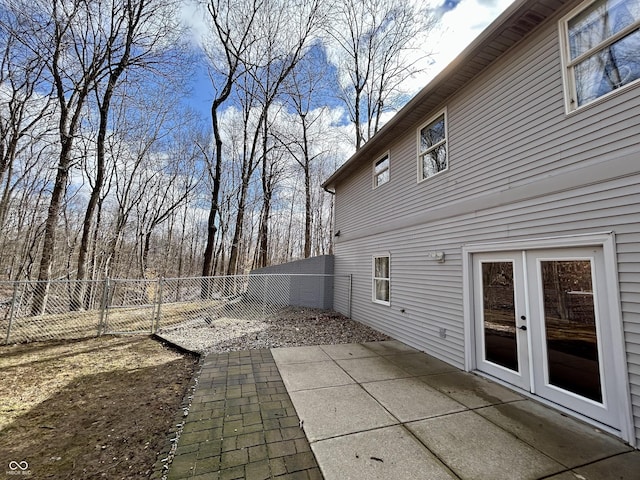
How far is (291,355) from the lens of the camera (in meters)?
5.19

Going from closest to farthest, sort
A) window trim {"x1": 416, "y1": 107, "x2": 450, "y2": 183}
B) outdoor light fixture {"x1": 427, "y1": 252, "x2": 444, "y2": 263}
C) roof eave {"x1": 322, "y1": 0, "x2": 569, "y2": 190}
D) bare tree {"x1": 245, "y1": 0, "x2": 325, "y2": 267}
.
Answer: roof eave {"x1": 322, "y1": 0, "x2": 569, "y2": 190} < outdoor light fixture {"x1": 427, "y1": 252, "x2": 444, "y2": 263} < window trim {"x1": 416, "y1": 107, "x2": 450, "y2": 183} < bare tree {"x1": 245, "y1": 0, "x2": 325, "y2": 267}

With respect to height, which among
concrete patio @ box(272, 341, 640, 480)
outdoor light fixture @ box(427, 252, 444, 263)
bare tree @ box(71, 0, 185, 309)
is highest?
bare tree @ box(71, 0, 185, 309)

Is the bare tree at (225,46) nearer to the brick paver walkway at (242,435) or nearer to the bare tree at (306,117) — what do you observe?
the bare tree at (306,117)

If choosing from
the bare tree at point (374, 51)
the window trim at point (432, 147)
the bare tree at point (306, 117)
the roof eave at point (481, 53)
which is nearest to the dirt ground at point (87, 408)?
the window trim at point (432, 147)

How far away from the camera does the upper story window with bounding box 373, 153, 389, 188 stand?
7.38 m

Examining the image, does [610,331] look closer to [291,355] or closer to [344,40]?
[291,355]

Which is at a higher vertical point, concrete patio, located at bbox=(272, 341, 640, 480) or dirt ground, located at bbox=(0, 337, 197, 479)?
concrete patio, located at bbox=(272, 341, 640, 480)

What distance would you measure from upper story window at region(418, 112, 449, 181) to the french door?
7.03 feet

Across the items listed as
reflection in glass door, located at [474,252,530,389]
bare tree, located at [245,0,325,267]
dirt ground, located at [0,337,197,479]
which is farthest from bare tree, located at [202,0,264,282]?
reflection in glass door, located at [474,252,530,389]

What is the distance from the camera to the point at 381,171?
7.66 metres

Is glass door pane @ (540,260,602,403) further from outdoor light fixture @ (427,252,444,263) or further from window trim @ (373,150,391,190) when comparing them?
window trim @ (373,150,391,190)

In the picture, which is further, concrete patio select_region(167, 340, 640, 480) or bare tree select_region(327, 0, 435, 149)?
bare tree select_region(327, 0, 435, 149)

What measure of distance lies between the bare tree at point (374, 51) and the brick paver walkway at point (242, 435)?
13.7 m

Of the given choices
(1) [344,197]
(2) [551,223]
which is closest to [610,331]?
(2) [551,223]
